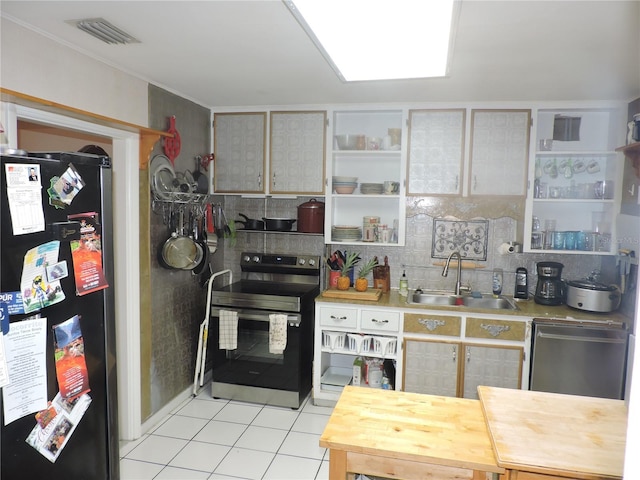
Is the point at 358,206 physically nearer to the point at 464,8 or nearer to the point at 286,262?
the point at 286,262

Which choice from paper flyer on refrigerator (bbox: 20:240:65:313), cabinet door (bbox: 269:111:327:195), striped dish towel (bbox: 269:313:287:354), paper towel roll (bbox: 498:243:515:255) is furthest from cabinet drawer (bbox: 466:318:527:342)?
paper flyer on refrigerator (bbox: 20:240:65:313)

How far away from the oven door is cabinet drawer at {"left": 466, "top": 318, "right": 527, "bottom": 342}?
1228mm

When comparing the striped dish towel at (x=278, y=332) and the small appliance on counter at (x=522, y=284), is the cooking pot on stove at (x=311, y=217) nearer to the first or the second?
the striped dish towel at (x=278, y=332)

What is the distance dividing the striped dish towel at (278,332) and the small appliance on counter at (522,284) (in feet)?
5.88

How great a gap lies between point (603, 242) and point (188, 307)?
10.3 feet

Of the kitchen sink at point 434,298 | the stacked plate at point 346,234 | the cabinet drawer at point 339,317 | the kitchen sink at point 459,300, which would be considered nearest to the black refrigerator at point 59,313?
the cabinet drawer at point 339,317

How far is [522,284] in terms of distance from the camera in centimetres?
358

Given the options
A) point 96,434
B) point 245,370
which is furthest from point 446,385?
point 96,434

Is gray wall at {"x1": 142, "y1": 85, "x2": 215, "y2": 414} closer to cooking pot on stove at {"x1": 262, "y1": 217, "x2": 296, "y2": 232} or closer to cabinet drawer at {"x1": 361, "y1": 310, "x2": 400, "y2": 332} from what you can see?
cooking pot on stove at {"x1": 262, "y1": 217, "x2": 296, "y2": 232}

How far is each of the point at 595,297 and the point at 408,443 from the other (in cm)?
224

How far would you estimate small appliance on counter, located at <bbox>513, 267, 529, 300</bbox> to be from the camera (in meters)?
3.57

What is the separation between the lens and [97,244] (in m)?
1.77

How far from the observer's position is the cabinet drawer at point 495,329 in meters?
3.19

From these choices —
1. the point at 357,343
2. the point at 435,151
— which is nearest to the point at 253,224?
the point at 357,343
